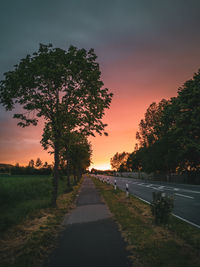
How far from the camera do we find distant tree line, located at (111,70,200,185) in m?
22.5

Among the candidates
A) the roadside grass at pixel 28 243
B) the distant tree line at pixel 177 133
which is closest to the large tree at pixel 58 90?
the roadside grass at pixel 28 243

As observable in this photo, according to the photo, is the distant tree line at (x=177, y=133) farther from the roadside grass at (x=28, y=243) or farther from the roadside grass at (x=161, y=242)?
the roadside grass at (x=28, y=243)

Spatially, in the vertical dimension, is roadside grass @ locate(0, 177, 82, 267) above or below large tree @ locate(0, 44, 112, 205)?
below

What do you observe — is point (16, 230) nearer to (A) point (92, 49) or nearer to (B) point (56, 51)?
(B) point (56, 51)

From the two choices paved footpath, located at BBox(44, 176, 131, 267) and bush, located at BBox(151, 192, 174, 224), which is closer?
paved footpath, located at BBox(44, 176, 131, 267)

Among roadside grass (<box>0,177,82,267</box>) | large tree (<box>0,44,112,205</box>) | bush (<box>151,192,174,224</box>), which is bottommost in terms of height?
roadside grass (<box>0,177,82,267</box>)

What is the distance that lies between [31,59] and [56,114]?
3.35 metres

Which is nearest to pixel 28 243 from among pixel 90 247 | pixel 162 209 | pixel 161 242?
pixel 90 247

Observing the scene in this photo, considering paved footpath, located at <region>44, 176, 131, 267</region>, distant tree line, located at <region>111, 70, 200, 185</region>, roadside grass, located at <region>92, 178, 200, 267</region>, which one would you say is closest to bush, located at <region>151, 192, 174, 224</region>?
roadside grass, located at <region>92, 178, 200, 267</region>

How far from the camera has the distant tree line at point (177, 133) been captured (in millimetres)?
22487

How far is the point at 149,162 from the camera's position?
123 ft

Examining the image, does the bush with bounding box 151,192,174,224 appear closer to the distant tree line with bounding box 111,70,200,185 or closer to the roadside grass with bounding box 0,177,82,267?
the roadside grass with bounding box 0,177,82,267

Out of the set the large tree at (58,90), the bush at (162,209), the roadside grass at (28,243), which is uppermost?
the large tree at (58,90)

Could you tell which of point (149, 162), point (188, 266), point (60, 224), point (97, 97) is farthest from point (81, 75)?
point (149, 162)
